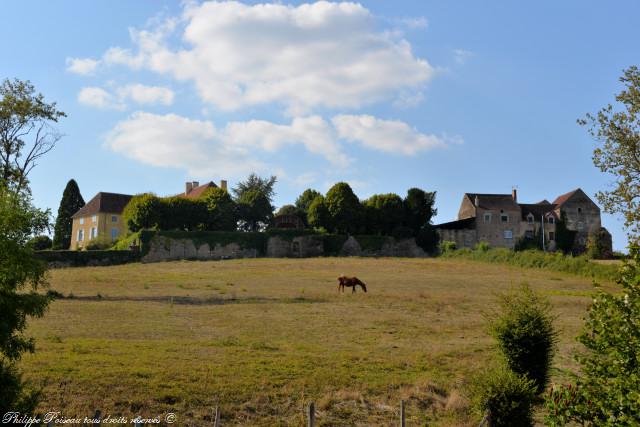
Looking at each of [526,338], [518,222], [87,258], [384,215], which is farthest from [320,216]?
[526,338]

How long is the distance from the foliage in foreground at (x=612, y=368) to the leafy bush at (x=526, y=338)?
8360mm

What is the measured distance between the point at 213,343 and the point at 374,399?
7.68 m

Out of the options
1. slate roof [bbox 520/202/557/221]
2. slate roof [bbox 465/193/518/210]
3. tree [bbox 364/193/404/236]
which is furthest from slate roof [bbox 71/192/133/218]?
slate roof [bbox 520/202/557/221]

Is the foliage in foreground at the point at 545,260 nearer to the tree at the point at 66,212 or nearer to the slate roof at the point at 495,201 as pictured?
the slate roof at the point at 495,201

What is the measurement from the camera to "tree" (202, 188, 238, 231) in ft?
255

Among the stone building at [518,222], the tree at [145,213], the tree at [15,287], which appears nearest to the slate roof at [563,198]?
the stone building at [518,222]

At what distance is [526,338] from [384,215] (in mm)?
63731

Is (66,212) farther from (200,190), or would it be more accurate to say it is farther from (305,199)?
(305,199)

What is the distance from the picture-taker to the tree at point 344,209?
80625 millimetres

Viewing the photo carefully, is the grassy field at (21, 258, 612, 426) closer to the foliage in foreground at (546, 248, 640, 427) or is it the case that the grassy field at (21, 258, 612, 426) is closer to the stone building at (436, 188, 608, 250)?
the foliage in foreground at (546, 248, 640, 427)

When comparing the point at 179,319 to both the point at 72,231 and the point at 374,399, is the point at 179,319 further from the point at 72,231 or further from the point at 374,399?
the point at 72,231

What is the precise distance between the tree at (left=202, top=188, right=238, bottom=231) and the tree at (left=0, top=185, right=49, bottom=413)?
198 feet

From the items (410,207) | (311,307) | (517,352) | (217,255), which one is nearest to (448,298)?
(311,307)

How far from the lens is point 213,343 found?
74.4 feet
